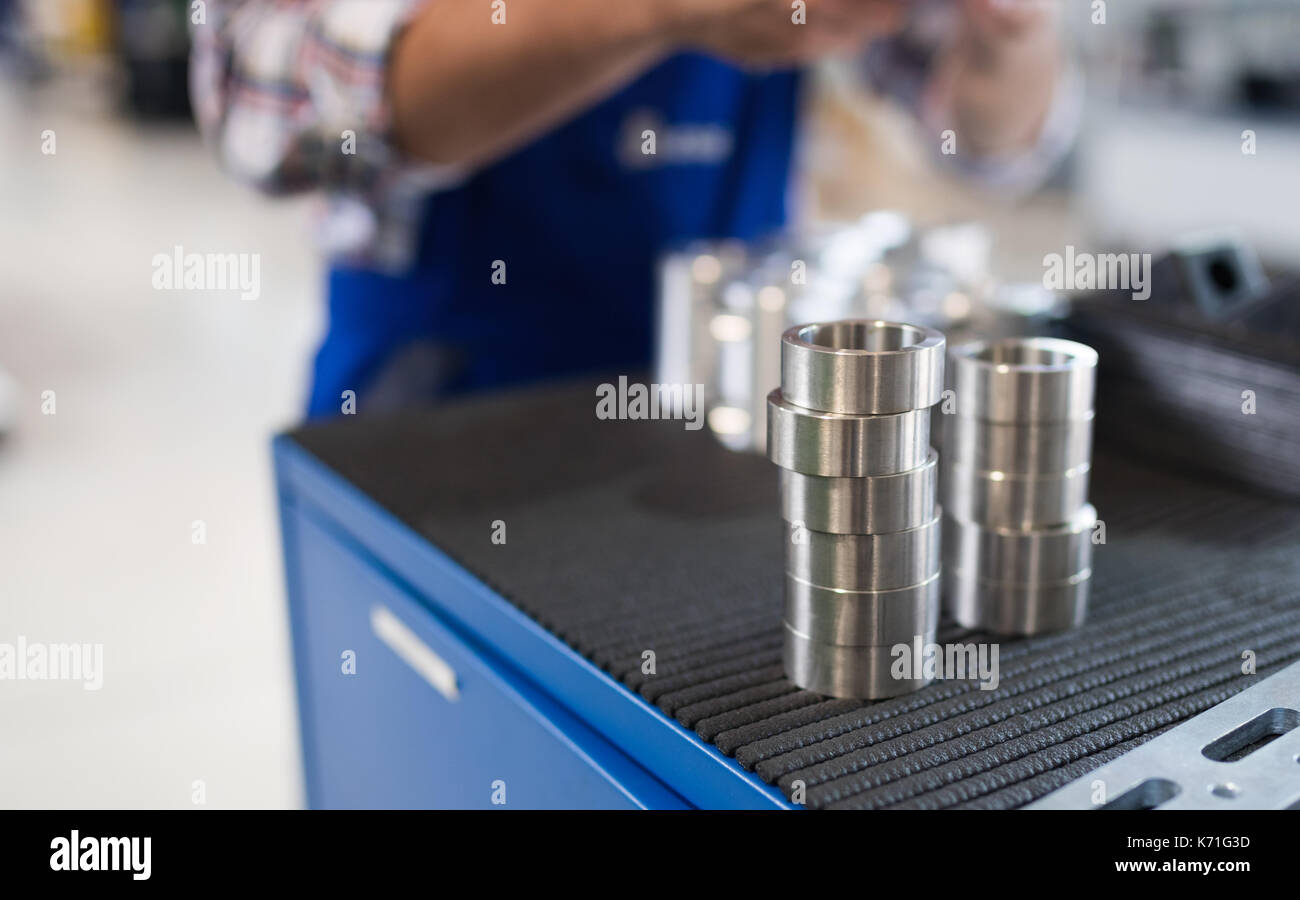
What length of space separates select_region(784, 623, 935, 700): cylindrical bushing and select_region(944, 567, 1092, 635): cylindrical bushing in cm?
7

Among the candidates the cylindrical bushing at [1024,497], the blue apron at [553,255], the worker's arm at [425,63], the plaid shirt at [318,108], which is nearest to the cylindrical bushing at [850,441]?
the cylindrical bushing at [1024,497]

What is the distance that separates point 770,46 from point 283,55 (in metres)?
0.49

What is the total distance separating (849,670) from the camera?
0.63 metres

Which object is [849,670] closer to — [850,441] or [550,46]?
[850,441]

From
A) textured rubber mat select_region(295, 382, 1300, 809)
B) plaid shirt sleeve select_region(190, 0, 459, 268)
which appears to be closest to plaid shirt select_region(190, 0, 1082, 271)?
plaid shirt sleeve select_region(190, 0, 459, 268)

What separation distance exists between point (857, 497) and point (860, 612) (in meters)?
0.06

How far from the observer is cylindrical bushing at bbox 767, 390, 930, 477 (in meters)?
0.59

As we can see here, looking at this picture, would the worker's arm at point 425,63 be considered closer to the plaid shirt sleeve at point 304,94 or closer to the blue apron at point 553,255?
the plaid shirt sleeve at point 304,94

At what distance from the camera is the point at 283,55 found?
1.25 meters

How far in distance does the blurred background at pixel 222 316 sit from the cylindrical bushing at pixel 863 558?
41 centimetres

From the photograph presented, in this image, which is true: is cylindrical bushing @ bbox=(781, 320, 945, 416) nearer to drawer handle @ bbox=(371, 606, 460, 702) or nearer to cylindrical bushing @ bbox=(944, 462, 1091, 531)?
cylindrical bushing @ bbox=(944, 462, 1091, 531)

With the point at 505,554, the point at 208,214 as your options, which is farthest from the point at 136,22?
the point at 505,554

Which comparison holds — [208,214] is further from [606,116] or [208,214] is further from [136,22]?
[606,116]
